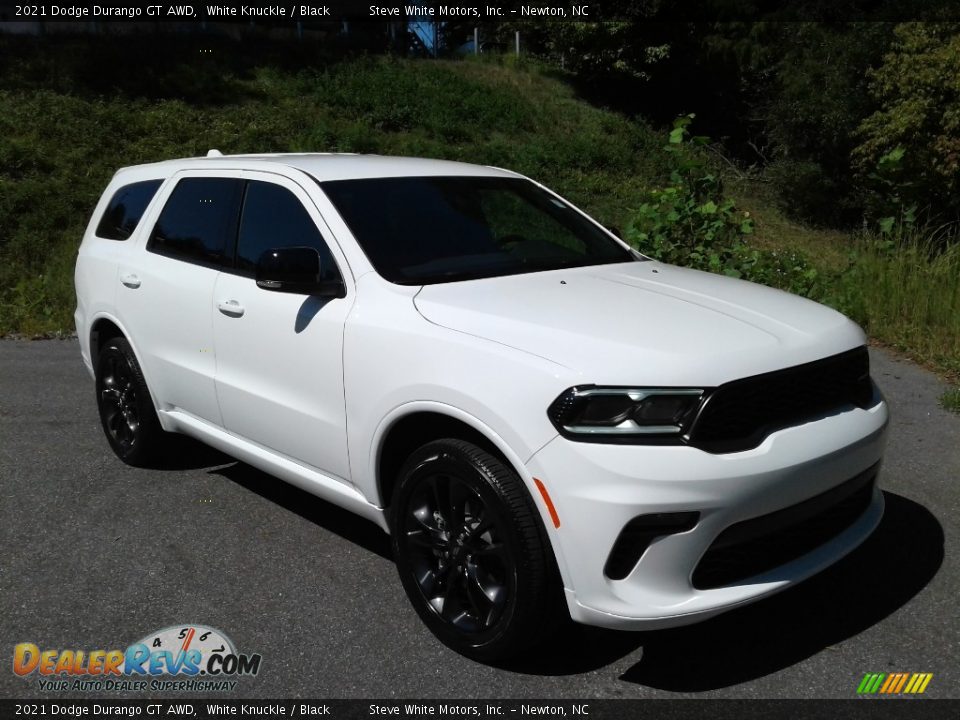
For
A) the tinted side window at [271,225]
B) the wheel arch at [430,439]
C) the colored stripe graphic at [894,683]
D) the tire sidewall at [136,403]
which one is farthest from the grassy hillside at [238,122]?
the colored stripe graphic at [894,683]

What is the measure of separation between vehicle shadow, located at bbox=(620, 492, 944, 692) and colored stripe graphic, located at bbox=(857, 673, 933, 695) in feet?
0.72

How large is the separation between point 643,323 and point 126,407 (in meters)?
3.45

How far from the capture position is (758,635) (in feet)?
11.1

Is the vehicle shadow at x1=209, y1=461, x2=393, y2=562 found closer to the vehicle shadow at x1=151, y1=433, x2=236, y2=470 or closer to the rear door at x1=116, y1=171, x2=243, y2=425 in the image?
the vehicle shadow at x1=151, y1=433, x2=236, y2=470

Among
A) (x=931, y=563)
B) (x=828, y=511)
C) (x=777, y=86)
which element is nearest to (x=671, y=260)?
(x=931, y=563)

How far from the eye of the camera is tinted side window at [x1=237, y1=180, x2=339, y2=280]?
157 inches

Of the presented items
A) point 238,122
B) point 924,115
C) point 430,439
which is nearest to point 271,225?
point 430,439

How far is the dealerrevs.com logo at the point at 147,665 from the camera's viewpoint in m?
3.19

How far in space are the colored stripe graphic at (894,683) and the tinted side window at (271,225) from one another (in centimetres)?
263

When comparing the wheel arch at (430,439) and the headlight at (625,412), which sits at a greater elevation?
the headlight at (625,412)

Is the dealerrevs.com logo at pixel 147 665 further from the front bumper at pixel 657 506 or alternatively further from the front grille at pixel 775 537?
the front grille at pixel 775 537

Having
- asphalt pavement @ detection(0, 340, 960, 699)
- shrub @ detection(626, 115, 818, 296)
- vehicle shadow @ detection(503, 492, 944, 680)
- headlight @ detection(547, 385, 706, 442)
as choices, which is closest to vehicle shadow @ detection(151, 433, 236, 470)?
asphalt pavement @ detection(0, 340, 960, 699)

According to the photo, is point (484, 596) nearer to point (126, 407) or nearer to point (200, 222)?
point (200, 222)

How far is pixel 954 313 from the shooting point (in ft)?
24.8
